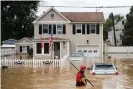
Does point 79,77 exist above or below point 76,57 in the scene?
below

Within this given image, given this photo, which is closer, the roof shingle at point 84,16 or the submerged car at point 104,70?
the submerged car at point 104,70

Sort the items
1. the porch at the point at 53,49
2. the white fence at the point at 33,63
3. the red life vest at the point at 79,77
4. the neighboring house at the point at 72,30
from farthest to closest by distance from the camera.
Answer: the neighboring house at the point at 72,30 → the porch at the point at 53,49 → the white fence at the point at 33,63 → the red life vest at the point at 79,77

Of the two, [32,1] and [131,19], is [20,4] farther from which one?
[131,19]

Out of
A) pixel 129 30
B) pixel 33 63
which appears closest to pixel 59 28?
pixel 33 63

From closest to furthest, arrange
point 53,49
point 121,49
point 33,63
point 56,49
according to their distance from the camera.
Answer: point 33,63 → point 53,49 → point 56,49 → point 121,49

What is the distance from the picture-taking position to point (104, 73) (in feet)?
85.5

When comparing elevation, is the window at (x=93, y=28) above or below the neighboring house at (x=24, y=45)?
above

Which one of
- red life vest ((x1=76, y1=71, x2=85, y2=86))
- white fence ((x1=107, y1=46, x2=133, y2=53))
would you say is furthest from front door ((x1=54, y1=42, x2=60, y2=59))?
red life vest ((x1=76, y1=71, x2=85, y2=86))

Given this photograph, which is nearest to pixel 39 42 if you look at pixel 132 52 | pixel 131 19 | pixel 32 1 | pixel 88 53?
pixel 88 53

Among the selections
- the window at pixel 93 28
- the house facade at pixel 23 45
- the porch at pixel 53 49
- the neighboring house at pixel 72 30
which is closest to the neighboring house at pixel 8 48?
the house facade at pixel 23 45

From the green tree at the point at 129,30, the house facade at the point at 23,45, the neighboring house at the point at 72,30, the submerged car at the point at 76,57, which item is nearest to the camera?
the submerged car at the point at 76,57

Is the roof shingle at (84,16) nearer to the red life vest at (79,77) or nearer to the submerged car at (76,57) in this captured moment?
the submerged car at (76,57)

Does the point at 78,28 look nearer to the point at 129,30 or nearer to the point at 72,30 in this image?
the point at 72,30

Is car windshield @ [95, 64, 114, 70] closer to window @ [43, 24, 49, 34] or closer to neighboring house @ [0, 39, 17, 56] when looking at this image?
window @ [43, 24, 49, 34]
